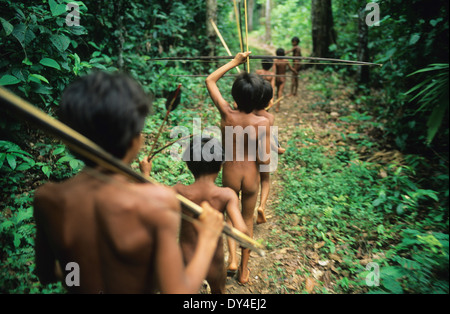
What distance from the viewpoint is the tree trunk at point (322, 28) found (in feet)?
37.6

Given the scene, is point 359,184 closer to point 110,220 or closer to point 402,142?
point 402,142

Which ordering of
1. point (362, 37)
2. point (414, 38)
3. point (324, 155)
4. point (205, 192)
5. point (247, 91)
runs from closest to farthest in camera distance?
point (205, 192) → point (247, 91) → point (414, 38) → point (324, 155) → point (362, 37)

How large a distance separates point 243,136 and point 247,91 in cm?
53

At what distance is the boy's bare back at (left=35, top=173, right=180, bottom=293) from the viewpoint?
1.30 meters

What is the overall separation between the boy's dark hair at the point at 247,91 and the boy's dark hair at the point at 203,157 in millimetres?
968

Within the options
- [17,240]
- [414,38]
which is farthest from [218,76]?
[414,38]

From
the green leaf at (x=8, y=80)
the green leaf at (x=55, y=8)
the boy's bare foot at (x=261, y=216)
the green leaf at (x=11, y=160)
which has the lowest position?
the boy's bare foot at (x=261, y=216)

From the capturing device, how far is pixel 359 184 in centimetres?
503

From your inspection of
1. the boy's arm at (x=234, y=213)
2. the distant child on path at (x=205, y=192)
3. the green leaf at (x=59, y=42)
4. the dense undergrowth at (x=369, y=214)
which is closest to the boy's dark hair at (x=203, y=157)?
the distant child on path at (x=205, y=192)

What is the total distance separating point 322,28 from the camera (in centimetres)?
1159

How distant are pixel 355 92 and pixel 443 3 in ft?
18.1

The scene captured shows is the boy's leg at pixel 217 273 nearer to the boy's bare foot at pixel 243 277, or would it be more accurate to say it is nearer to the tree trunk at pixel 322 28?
the boy's bare foot at pixel 243 277

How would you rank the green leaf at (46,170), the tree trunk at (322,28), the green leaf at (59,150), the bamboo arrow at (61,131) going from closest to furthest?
the bamboo arrow at (61,131)
the green leaf at (46,170)
the green leaf at (59,150)
the tree trunk at (322,28)

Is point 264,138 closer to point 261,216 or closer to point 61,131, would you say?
point 261,216
